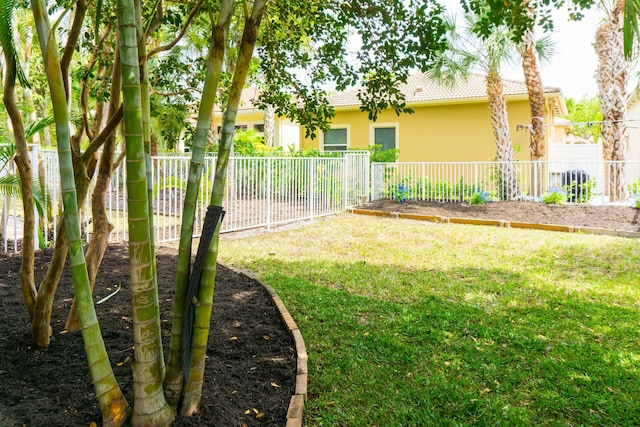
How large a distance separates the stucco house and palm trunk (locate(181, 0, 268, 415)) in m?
14.7

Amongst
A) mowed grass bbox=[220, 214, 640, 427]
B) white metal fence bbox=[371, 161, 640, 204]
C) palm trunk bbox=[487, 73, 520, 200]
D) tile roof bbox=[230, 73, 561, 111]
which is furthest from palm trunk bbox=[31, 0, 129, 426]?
tile roof bbox=[230, 73, 561, 111]

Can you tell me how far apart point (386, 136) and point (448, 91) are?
3215mm

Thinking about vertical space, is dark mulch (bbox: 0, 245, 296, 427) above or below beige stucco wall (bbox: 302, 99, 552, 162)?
below

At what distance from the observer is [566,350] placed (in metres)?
3.99

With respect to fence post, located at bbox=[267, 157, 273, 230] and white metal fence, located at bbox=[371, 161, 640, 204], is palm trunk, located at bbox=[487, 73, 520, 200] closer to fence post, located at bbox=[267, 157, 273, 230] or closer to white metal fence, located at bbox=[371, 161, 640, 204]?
white metal fence, located at bbox=[371, 161, 640, 204]

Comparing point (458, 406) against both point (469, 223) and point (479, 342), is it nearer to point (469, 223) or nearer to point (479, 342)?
point (479, 342)

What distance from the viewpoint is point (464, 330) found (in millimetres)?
4449

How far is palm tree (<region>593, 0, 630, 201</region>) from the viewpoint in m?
13.7

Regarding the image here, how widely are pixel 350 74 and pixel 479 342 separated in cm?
288

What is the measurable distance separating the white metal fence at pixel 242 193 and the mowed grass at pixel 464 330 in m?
1.87

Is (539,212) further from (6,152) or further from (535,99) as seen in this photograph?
(6,152)

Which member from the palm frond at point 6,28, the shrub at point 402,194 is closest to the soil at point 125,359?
the palm frond at point 6,28


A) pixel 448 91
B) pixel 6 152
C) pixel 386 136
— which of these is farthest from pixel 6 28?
pixel 386 136

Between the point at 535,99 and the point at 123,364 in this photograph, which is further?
the point at 535,99
